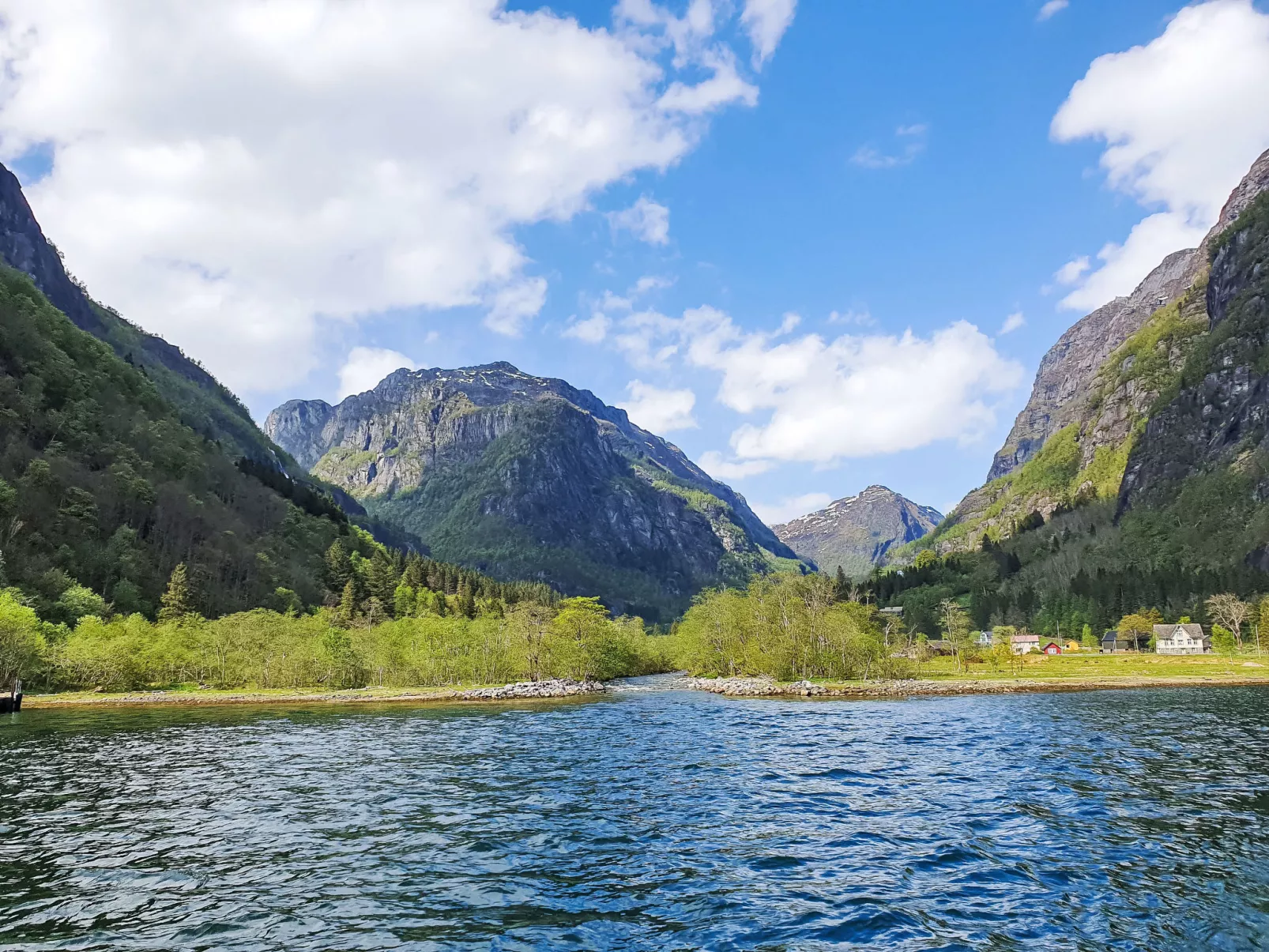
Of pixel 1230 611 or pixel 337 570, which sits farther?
pixel 337 570

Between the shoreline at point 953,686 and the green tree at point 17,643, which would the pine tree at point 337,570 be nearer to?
the green tree at point 17,643

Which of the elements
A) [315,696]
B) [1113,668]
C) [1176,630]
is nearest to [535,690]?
[315,696]

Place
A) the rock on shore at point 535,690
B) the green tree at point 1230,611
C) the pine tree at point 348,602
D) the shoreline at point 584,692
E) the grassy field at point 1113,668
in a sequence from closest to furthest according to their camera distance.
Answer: the shoreline at point 584,692 → the rock on shore at point 535,690 → the grassy field at point 1113,668 → the pine tree at point 348,602 → the green tree at point 1230,611

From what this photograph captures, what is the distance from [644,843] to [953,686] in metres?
90.6

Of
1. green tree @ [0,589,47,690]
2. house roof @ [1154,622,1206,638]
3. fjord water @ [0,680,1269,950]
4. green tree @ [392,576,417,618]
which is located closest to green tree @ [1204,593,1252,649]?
house roof @ [1154,622,1206,638]

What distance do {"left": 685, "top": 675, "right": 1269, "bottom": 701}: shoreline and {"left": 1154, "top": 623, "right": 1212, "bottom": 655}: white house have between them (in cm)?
7642

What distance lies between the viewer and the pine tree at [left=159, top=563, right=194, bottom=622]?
126188 millimetres

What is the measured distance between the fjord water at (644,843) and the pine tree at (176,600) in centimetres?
8430

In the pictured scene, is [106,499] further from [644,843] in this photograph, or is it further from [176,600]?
[644,843]

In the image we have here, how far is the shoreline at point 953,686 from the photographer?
96.0 metres

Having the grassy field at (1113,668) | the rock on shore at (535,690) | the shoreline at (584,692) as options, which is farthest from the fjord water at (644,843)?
the grassy field at (1113,668)

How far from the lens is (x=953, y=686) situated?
338 ft

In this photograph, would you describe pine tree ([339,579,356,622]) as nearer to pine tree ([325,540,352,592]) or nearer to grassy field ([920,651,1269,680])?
pine tree ([325,540,352,592])

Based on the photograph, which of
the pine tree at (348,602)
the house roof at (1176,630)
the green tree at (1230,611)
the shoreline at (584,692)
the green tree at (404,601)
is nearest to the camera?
the shoreline at (584,692)
